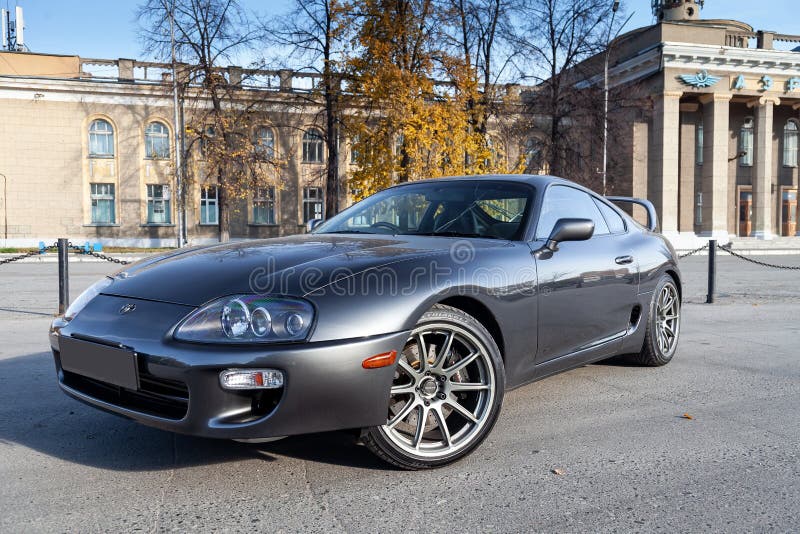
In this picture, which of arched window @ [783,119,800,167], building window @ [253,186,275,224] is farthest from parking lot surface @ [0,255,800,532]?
arched window @ [783,119,800,167]

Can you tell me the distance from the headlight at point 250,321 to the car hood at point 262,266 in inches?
2.7

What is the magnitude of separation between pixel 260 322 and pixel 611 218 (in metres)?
3.05

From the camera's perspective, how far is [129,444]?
320 cm

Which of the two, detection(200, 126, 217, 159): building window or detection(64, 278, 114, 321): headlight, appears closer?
detection(64, 278, 114, 321): headlight

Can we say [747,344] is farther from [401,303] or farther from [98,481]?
[98,481]

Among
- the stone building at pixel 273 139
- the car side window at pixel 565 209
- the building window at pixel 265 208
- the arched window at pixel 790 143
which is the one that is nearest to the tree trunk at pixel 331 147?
the stone building at pixel 273 139

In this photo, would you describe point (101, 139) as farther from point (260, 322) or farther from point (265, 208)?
point (260, 322)

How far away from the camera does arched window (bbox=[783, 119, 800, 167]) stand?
43531 mm

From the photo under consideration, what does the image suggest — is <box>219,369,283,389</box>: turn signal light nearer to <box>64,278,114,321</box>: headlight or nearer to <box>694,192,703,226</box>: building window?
<box>64,278,114,321</box>: headlight

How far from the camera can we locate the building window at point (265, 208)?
35.8 m

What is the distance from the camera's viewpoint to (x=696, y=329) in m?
7.37

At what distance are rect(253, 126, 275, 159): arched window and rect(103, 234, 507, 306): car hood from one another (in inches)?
1102

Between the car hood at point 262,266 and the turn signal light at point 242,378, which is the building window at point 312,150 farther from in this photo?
the turn signal light at point 242,378

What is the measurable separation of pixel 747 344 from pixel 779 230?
145ft
